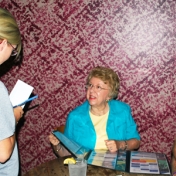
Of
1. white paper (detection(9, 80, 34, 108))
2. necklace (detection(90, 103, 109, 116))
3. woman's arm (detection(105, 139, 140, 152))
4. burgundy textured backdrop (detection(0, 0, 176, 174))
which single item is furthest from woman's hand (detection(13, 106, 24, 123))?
burgundy textured backdrop (detection(0, 0, 176, 174))

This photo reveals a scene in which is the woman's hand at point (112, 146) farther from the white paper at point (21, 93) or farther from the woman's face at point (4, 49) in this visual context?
the woman's face at point (4, 49)

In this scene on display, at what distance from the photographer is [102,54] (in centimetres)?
245

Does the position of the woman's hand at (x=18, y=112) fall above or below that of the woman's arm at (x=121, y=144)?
above

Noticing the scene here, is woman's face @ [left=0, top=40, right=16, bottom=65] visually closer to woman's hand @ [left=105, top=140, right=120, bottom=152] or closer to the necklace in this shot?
woman's hand @ [left=105, top=140, right=120, bottom=152]

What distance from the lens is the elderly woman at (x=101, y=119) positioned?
2098mm

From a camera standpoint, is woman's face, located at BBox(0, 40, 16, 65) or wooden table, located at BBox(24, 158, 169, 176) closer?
woman's face, located at BBox(0, 40, 16, 65)

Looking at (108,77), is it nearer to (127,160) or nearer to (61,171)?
(127,160)

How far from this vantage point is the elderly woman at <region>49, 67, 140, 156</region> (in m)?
2.10

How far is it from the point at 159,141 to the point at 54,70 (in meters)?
1.33

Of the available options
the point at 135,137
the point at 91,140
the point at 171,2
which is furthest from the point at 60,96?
the point at 171,2

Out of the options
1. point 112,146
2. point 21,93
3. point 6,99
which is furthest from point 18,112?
point 112,146

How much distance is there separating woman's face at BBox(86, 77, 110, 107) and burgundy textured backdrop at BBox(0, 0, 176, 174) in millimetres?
360

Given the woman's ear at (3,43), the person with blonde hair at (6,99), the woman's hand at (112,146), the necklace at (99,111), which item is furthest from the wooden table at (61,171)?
the woman's ear at (3,43)

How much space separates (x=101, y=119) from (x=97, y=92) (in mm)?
242
